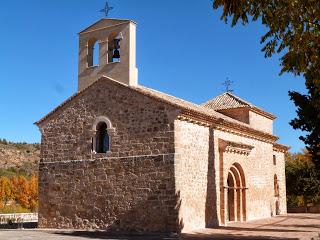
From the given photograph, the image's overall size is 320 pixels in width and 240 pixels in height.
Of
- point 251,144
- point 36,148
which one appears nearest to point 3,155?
point 36,148

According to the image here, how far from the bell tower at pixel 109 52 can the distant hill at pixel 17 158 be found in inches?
2045

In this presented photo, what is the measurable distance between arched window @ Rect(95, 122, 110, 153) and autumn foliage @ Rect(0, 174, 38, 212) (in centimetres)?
3166

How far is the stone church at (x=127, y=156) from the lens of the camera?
16.2 meters

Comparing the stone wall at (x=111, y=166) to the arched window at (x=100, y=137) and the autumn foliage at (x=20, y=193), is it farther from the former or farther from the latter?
the autumn foliage at (x=20, y=193)

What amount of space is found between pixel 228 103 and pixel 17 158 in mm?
53696

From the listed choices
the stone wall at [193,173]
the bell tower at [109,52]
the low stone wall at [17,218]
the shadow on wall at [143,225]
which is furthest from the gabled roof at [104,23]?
the low stone wall at [17,218]

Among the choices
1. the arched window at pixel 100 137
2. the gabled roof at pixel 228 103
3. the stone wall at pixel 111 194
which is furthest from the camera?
the gabled roof at pixel 228 103

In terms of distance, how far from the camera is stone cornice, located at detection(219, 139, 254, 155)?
19016mm

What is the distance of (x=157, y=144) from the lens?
1642 cm

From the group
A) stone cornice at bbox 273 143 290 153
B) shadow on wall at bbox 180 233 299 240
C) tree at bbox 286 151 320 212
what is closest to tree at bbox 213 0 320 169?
shadow on wall at bbox 180 233 299 240

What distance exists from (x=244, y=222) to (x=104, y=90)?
885 cm

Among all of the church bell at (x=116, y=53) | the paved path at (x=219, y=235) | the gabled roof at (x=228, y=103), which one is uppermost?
the church bell at (x=116, y=53)

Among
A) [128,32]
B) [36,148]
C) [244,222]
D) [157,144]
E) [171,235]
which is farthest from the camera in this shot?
[36,148]

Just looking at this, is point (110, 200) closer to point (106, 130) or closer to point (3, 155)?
point (106, 130)
